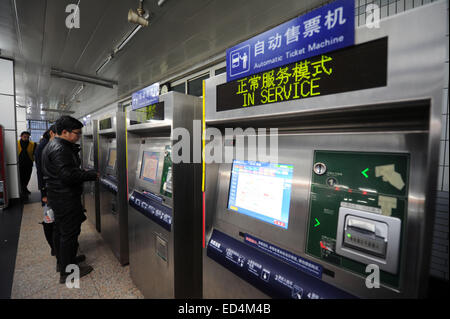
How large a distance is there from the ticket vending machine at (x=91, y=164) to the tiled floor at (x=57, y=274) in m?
0.53

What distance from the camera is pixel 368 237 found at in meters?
0.77

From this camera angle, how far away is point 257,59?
3.27 ft

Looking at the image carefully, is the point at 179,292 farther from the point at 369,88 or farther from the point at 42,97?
the point at 42,97

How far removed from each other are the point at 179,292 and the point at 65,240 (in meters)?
1.48

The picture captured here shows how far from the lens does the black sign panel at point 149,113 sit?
5.39 feet

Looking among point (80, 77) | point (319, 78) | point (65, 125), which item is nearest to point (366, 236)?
point (319, 78)

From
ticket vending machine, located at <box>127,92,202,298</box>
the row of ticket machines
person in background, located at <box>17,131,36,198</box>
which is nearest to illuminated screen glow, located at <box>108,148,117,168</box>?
ticket vending machine, located at <box>127,92,202,298</box>

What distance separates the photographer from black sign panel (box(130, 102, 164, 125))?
164 centimetres

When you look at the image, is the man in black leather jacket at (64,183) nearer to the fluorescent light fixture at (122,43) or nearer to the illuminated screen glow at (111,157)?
the illuminated screen glow at (111,157)

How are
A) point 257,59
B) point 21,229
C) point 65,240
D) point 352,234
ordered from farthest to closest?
point 21,229, point 65,240, point 257,59, point 352,234

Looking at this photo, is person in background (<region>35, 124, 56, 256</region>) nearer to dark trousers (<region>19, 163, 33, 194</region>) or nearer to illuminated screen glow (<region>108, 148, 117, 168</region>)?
illuminated screen glow (<region>108, 148, 117, 168</region>)

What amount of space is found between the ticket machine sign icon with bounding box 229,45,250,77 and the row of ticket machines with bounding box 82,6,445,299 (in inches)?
3.8
